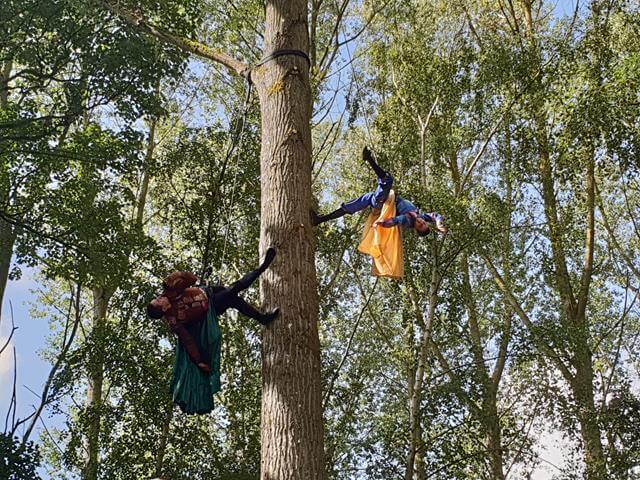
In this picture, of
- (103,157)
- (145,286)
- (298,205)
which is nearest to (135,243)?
(145,286)

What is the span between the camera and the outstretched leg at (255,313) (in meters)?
3.53

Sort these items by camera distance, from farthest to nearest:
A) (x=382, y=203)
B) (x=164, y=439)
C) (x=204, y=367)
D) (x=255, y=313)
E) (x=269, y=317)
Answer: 1. (x=164, y=439)
2. (x=382, y=203)
3. (x=204, y=367)
4. (x=255, y=313)
5. (x=269, y=317)

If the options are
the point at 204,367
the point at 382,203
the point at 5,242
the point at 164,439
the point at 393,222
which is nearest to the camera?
the point at 204,367

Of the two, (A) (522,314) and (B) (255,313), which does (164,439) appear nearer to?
(B) (255,313)

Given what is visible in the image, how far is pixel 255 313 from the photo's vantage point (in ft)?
12.0

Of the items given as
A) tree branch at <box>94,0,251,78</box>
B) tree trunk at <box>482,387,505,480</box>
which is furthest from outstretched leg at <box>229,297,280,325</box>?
tree trunk at <box>482,387,505,480</box>

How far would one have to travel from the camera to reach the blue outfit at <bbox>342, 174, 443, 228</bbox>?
4.52 m

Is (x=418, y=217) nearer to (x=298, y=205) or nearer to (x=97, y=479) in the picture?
(x=298, y=205)

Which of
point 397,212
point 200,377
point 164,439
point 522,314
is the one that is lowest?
point 200,377

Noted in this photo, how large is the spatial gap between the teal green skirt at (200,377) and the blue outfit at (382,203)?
1.27 meters

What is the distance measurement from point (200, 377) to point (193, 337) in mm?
221

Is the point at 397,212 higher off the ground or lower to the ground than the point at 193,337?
higher

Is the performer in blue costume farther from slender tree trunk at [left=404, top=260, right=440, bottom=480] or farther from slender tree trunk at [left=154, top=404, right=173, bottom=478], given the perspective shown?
slender tree trunk at [left=154, top=404, right=173, bottom=478]

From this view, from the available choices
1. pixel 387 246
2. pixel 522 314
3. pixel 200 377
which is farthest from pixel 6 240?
pixel 522 314
